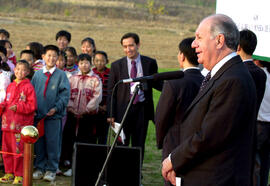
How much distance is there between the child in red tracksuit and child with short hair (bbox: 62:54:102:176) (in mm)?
904

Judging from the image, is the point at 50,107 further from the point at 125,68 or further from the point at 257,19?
the point at 257,19

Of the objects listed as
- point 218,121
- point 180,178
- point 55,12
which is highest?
point 55,12

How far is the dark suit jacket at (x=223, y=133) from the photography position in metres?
2.87

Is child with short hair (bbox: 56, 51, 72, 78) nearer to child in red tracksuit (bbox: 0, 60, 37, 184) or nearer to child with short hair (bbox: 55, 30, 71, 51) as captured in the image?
child in red tracksuit (bbox: 0, 60, 37, 184)

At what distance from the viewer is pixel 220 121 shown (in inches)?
113

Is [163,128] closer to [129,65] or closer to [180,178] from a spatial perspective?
[180,178]

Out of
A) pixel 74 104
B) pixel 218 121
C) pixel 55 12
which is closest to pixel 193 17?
pixel 55 12

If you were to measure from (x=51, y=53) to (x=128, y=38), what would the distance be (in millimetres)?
1150

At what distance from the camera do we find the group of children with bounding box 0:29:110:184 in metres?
6.45

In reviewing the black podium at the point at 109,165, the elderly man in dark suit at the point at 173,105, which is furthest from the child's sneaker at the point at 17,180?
the elderly man in dark suit at the point at 173,105

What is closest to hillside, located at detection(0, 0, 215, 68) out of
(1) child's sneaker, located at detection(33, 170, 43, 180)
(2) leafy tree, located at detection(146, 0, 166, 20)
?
(2) leafy tree, located at detection(146, 0, 166, 20)

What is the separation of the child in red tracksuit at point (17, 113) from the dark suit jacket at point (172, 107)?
2767mm

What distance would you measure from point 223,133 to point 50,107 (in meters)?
4.27

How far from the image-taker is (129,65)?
6.71 meters
